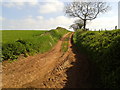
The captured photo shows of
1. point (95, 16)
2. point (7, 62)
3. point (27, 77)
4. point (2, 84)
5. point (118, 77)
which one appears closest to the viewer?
point (118, 77)

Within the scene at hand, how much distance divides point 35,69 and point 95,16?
34.2m

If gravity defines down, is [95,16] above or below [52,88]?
above

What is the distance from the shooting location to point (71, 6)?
39094mm

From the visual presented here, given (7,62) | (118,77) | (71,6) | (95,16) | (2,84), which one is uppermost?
(71,6)

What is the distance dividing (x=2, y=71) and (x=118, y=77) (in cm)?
809

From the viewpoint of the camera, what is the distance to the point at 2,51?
1015 centimetres

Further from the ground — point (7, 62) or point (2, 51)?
point (2, 51)

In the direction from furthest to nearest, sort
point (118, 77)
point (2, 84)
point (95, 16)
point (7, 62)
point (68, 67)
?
1. point (95, 16)
2. point (7, 62)
3. point (68, 67)
4. point (2, 84)
5. point (118, 77)

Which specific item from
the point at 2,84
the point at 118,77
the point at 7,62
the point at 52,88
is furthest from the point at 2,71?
the point at 118,77

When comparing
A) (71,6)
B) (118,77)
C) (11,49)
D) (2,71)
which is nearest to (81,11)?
(71,6)

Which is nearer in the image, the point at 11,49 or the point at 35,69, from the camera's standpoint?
the point at 35,69

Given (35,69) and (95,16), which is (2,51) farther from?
(95,16)

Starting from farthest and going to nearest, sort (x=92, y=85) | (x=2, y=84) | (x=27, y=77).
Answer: (x=27, y=77), (x=2, y=84), (x=92, y=85)

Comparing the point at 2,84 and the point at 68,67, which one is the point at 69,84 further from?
the point at 2,84
